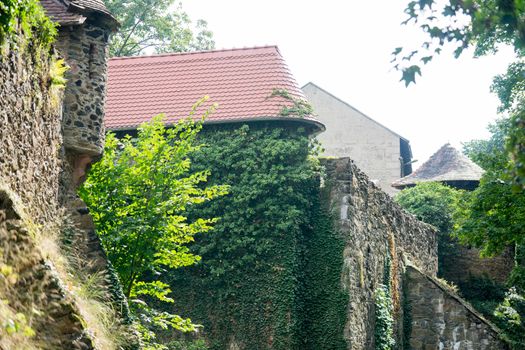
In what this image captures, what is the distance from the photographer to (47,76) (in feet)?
41.3

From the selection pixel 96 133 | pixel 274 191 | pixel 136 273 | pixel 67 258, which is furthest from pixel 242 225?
pixel 67 258

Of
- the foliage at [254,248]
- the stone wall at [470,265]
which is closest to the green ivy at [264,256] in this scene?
the foliage at [254,248]

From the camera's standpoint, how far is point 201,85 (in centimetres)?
2369

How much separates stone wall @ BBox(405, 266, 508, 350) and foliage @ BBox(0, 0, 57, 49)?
14.2m

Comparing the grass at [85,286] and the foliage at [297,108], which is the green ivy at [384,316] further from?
the grass at [85,286]

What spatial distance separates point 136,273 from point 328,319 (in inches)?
204

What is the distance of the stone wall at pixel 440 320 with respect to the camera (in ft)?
77.9

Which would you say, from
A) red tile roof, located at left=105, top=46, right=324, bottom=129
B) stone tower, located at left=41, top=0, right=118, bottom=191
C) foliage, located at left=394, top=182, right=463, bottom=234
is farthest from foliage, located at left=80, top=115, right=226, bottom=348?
foliage, located at left=394, top=182, right=463, bottom=234

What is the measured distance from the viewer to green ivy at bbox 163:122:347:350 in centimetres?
1975

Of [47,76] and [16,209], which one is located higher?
[47,76]

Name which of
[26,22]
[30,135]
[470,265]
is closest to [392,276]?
[470,265]

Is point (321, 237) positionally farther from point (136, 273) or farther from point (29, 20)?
point (29, 20)

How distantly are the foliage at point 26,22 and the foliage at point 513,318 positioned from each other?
1459 centimetres

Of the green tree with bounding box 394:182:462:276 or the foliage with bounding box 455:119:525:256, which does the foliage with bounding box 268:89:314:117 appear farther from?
the green tree with bounding box 394:182:462:276
